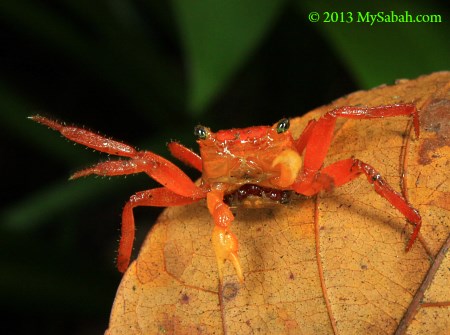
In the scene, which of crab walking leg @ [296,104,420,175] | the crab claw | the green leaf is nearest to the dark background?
the green leaf

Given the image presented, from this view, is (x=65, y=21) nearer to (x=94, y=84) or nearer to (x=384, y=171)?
(x=94, y=84)

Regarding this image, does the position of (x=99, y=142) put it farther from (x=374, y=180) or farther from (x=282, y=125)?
(x=374, y=180)

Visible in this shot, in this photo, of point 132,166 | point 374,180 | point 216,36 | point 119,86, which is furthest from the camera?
point 119,86

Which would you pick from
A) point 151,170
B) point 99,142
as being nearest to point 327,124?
point 151,170

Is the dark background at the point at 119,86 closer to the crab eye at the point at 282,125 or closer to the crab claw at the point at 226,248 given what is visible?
the crab eye at the point at 282,125

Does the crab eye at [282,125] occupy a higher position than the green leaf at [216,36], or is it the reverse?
the green leaf at [216,36]

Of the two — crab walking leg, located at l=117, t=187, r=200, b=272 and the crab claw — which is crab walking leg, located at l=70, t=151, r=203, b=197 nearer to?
crab walking leg, located at l=117, t=187, r=200, b=272

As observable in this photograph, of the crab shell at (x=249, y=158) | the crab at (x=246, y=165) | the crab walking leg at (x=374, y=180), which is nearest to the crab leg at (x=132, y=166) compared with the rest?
the crab at (x=246, y=165)

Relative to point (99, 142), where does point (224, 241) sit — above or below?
below
